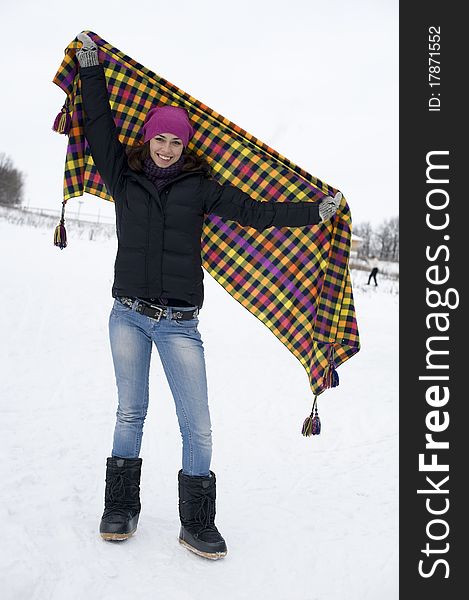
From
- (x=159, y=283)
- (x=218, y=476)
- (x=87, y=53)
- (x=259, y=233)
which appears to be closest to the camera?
(x=159, y=283)

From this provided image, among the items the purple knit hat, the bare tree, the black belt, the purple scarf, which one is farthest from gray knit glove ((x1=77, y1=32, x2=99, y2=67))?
the bare tree

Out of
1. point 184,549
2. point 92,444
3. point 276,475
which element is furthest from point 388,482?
point 92,444

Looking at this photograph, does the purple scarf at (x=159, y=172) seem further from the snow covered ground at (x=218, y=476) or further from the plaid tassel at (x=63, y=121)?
the snow covered ground at (x=218, y=476)

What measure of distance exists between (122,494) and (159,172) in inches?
68.4

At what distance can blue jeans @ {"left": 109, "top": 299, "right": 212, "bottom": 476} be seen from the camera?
3.31 metres

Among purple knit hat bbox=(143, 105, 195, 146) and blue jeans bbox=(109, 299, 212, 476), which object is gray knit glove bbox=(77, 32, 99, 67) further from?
blue jeans bbox=(109, 299, 212, 476)

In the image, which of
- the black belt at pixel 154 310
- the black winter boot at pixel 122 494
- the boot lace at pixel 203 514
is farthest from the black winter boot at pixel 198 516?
the black belt at pixel 154 310

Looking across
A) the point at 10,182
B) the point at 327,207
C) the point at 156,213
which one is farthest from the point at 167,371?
the point at 10,182

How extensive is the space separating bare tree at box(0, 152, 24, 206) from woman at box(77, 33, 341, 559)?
2024 inches

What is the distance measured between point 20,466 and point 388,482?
8.54 ft

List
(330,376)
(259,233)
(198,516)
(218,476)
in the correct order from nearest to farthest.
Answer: (198,516), (330,376), (259,233), (218,476)

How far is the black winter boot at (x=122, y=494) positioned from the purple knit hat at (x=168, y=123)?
177 centimetres

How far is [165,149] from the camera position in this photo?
3.33 meters

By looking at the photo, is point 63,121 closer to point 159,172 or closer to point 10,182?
point 159,172
